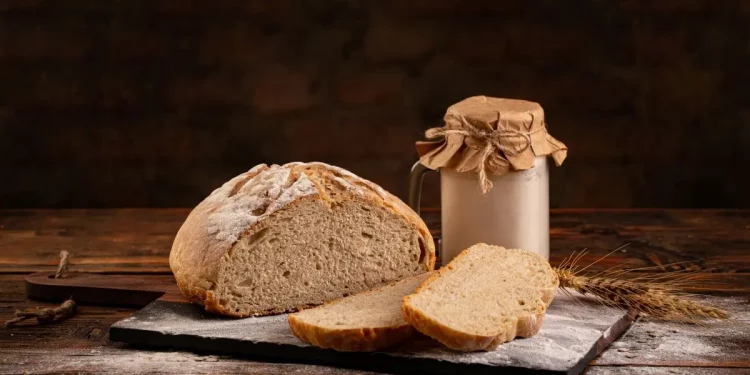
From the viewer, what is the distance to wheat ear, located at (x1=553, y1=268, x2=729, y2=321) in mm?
3031

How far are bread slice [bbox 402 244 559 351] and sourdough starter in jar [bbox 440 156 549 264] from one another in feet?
0.67

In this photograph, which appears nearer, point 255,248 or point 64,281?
point 255,248

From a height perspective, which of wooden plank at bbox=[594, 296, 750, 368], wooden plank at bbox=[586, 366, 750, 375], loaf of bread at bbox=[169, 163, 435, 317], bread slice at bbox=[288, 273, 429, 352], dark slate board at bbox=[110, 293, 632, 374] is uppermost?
loaf of bread at bbox=[169, 163, 435, 317]

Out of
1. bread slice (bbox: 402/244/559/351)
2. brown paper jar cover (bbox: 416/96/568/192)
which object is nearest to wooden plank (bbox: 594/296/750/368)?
bread slice (bbox: 402/244/559/351)

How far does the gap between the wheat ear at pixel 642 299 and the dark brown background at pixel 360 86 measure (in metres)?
1.73

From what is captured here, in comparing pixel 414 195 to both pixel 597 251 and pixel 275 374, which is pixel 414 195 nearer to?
pixel 597 251

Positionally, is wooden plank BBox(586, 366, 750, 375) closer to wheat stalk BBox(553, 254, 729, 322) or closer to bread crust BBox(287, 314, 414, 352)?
wheat stalk BBox(553, 254, 729, 322)

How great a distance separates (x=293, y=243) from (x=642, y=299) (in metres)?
1.03

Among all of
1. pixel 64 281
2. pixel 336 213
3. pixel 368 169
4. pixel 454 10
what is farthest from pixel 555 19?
pixel 64 281

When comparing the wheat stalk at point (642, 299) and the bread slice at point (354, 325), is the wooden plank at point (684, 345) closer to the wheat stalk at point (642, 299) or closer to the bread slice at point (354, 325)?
the wheat stalk at point (642, 299)

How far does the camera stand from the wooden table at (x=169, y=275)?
2.72 metres

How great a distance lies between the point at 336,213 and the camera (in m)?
3.13

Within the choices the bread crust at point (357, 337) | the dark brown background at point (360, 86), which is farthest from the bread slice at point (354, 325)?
the dark brown background at point (360, 86)

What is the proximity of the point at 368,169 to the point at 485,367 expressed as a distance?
2373 mm
